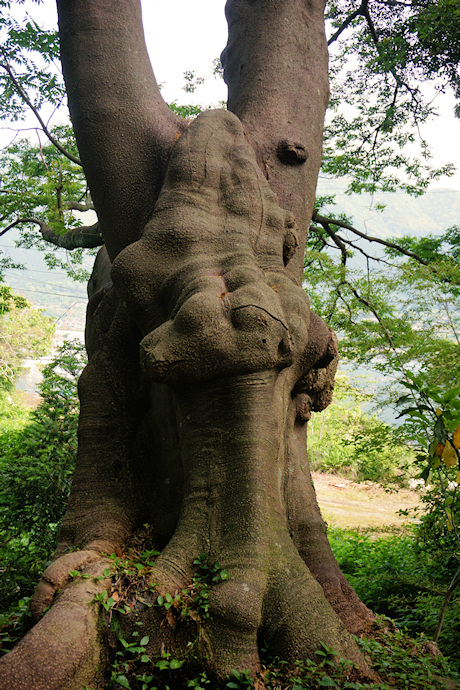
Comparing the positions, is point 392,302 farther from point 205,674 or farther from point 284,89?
point 205,674

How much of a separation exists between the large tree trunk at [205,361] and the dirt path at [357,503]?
7348mm

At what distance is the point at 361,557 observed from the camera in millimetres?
6195

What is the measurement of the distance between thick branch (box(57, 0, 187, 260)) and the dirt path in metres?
7.92

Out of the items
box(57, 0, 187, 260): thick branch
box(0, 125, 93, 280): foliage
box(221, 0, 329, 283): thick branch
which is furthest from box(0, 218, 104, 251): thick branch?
box(57, 0, 187, 260): thick branch

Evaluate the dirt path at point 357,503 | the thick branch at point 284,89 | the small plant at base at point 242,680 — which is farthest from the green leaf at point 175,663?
the dirt path at point 357,503

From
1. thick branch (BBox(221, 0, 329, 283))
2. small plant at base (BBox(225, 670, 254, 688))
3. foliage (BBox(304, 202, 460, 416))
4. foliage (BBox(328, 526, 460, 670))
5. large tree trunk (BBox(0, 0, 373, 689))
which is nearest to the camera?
small plant at base (BBox(225, 670, 254, 688))

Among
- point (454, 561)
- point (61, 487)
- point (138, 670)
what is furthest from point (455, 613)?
point (61, 487)

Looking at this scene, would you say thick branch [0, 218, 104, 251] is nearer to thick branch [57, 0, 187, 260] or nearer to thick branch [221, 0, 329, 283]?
thick branch [221, 0, 329, 283]

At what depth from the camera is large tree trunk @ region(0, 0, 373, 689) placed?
2.12 metres

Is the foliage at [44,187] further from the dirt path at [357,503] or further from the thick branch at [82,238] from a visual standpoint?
the dirt path at [357,503]

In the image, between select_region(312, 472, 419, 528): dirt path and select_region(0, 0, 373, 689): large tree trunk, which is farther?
select_region(312, 472, 419, 528): dirt path

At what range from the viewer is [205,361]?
2328 millimetres

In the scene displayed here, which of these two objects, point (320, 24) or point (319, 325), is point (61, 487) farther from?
point (320, 24)

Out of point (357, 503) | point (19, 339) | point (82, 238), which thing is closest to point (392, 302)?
point (82, 238)
